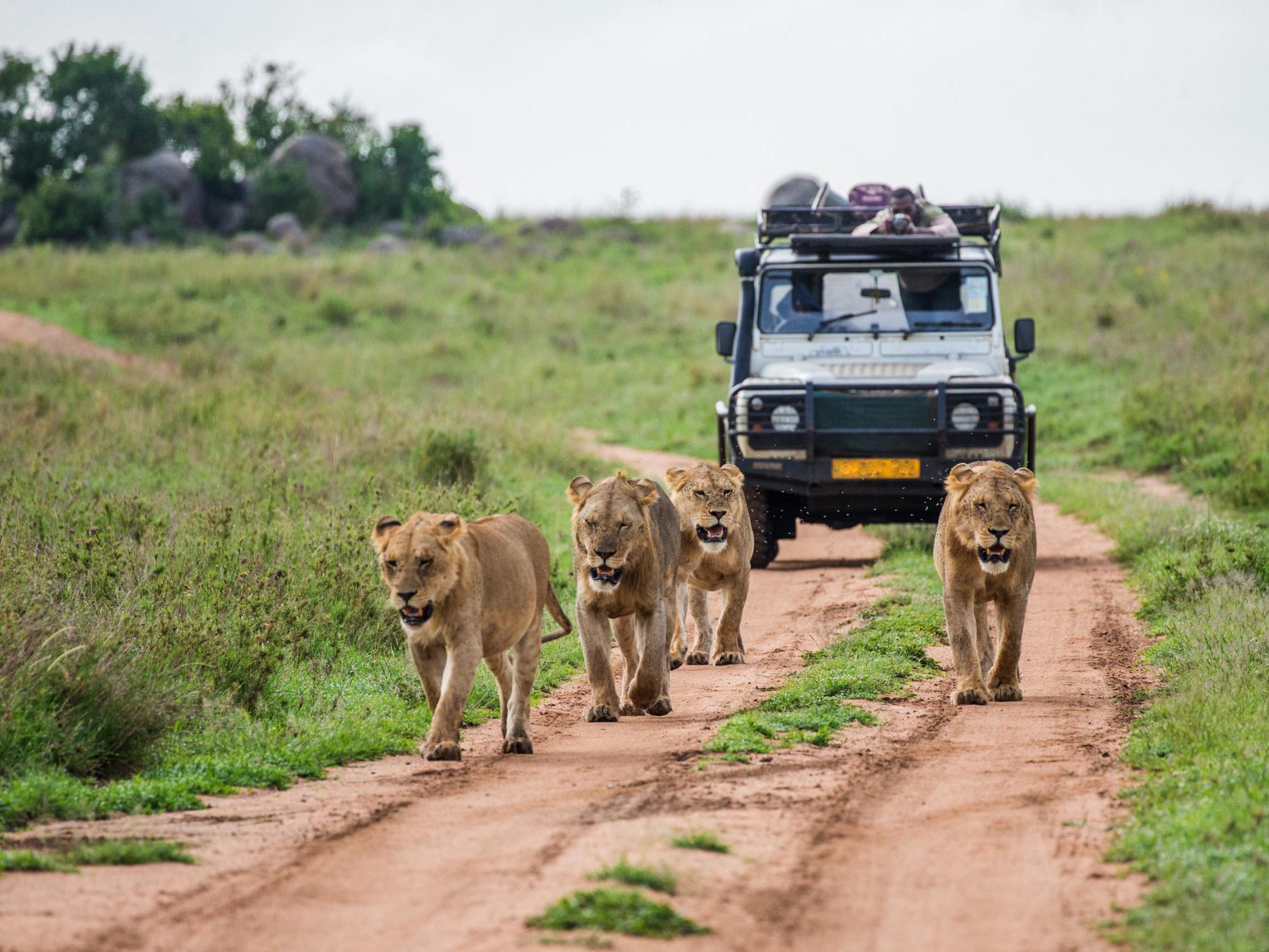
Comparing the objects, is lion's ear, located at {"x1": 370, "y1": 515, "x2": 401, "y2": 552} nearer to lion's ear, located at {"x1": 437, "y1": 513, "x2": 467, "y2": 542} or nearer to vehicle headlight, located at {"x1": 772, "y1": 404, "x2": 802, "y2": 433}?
lion's ear, located at {"x1": 437, "y1": 513, "x2": 467, "y2": 542}

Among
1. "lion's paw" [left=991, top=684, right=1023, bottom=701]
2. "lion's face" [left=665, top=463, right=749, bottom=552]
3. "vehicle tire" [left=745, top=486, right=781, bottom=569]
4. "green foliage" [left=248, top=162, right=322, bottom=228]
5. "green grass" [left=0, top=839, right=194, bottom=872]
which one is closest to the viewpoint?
"green grass" [left=0, top=839, right=194, bottom=872]

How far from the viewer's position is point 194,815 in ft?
19.1

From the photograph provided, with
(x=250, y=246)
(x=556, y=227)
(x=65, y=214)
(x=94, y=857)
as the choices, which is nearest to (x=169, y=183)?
(x=65, y=214)

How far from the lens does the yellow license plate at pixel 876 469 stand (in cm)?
1248

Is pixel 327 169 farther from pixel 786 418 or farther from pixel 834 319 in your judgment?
pixel 786 418

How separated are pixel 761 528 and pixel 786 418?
39.7 inches

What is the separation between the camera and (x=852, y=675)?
8.51 meters

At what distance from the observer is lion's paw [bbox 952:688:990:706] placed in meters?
7.99

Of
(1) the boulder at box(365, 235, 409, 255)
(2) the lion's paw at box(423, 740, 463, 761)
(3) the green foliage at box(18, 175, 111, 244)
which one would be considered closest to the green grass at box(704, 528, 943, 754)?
(2) the lion's paw at box(423, 740, 463, 761)

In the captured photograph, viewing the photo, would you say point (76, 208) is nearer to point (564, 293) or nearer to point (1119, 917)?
point (564, 293)

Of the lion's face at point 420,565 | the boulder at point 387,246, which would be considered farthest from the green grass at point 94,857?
the boulder at point 387,246

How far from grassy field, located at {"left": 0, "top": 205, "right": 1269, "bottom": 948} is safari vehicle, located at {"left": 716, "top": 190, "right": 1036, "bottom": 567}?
181 cm

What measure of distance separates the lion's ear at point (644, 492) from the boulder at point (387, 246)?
120 ft

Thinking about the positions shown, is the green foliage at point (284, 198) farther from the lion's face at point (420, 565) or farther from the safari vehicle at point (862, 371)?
the lion's face at point (420, 565)
